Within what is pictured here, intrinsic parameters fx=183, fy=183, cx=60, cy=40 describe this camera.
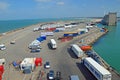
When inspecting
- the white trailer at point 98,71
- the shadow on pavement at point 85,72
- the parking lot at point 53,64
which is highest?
the white trailer at point 98,71

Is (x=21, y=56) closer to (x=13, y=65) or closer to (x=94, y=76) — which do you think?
(x=13, y=65)

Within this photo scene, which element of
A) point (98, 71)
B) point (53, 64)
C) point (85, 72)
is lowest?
point (85, 72)

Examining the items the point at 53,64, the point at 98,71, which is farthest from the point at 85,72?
the point at 53,64

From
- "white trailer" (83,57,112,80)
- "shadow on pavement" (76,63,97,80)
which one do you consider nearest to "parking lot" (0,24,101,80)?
"shadow on pavement" (76,63,97,80)

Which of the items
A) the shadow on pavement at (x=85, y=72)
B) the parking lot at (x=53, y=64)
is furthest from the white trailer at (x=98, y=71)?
the parking lot at (x=53, y=64)

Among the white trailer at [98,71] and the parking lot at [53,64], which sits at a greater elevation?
the white trailer at [98,71]

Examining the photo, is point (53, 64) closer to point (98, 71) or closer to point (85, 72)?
point (85, 72)

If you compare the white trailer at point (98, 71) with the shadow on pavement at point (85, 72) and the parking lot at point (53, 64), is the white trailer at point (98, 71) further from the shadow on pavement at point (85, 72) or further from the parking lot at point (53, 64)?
the parking lot at point (53, 64)

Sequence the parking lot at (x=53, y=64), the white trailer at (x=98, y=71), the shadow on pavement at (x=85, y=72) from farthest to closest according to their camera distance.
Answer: the parking lot at (x=53, y=64)
the shadow on pavement at (x=85, y=72)
the white trailer at (x=98, y=71)

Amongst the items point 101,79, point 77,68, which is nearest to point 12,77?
point 77,68

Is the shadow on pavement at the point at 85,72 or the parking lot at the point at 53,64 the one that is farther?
the parking lot at the point at 53,64

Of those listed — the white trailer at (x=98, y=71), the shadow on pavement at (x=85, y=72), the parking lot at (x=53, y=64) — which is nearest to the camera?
the white trailer at (x=98, y=71)
